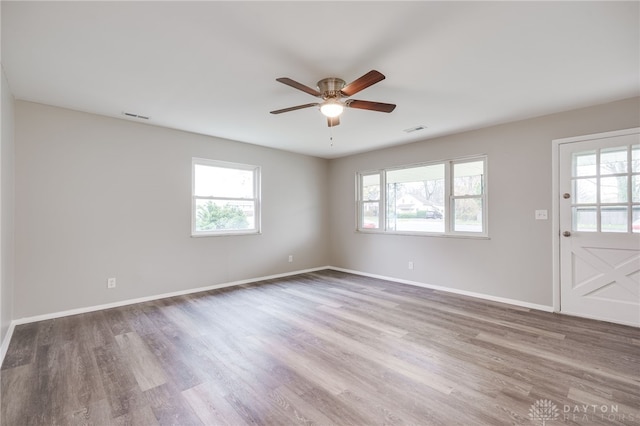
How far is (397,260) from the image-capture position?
5207 mm

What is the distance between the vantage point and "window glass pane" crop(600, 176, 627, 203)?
126 inches

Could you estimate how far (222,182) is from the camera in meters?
4.91

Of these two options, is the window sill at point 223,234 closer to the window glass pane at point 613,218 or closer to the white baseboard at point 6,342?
the white baseboard at point 6,342

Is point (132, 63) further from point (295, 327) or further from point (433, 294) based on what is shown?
point (433, 294)

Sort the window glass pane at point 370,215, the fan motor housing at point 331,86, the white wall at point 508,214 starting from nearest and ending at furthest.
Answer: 1. the fan motor housing at point 331,86
2. the white wall at point 508,214
3. the window glass pane at point 370,215

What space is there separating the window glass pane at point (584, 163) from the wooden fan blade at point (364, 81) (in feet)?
9.80

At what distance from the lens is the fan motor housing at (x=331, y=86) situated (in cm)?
263

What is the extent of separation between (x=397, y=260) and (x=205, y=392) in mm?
3904

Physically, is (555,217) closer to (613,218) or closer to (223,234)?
(613,218)

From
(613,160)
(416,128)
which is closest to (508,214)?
(613,160)

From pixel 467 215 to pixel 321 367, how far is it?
132 inches

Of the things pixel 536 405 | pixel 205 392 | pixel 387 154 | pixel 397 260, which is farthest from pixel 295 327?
pixel 387 154

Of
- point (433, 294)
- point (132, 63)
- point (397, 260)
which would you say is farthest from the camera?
point (397, 260)

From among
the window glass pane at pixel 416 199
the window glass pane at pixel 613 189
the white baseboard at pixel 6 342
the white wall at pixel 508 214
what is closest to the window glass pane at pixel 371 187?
the window glass pane at pixel 416 199
